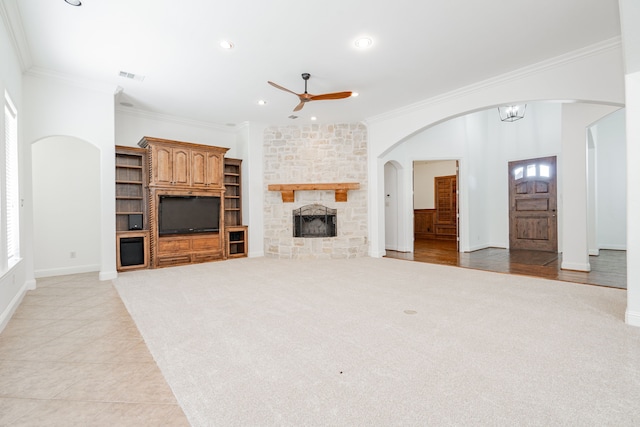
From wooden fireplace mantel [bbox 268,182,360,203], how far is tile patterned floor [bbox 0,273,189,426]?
4082mm

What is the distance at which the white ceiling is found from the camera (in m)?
3.10

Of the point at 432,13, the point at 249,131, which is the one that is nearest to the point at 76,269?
the point at 249,131

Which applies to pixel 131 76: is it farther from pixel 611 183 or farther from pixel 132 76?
pixel 611 183

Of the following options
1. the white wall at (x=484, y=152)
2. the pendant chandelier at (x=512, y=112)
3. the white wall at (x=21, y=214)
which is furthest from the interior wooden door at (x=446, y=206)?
the white wall at (x=21, y=214)

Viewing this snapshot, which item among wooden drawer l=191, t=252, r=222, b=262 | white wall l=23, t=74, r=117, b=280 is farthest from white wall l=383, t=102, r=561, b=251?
white wall l=23, t=74, r=117, b=280

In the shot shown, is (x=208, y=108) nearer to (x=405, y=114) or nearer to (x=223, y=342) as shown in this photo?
(x=405, y=114)

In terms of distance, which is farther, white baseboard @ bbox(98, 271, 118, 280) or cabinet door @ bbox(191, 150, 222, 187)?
cabinet door @ bbox(191, 150, 222, 187)

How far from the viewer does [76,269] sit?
214 inches

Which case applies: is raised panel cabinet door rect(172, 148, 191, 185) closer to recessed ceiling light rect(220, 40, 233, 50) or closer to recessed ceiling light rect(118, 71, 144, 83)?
recessed ceiling light rect(118, 71, 144, 83)

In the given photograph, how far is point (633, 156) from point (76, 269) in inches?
304

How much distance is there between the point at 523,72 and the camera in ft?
14.5

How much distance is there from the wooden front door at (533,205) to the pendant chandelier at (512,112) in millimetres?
1107

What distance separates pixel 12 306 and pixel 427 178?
1058cm

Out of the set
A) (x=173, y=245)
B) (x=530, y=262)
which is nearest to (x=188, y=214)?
(x=173, y=245)
